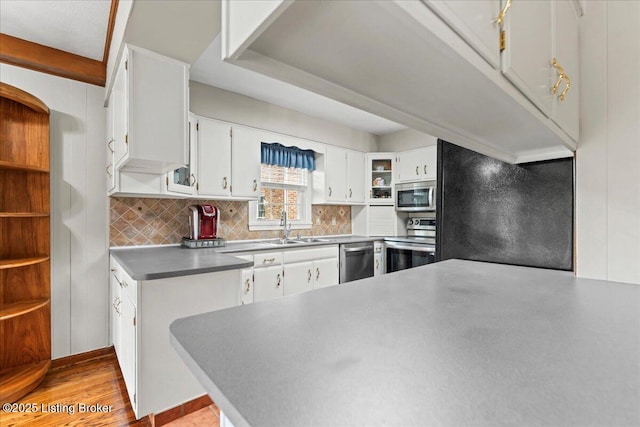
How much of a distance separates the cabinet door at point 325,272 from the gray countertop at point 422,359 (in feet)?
8.36

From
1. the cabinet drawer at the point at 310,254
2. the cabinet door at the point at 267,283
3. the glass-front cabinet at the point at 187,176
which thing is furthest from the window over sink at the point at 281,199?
the glass-front cabinet at the point at 187,176

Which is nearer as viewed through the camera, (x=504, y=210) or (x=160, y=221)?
(x=504, y=210)

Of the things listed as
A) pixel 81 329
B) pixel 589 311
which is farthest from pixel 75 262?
pixel 589 311

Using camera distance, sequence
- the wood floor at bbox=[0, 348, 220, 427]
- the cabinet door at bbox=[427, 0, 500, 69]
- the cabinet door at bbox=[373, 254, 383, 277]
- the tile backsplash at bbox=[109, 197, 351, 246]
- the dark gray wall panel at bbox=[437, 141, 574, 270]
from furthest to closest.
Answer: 1. the cabinet door at bbox=[373, 254, 383, 277]
2. the tile backsplash at bbox=[109, 197, 351, 246]
3. the wood floor at bbox=[0, 348, 220, 427]
4. the dark gray wall panel at bbox=[437, 141, 574, 270]
5. the cabinet door at bbox=[427, 0, 500, 69]

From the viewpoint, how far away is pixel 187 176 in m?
2.71

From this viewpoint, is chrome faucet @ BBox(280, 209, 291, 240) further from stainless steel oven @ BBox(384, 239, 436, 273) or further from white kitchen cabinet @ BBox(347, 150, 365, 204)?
stainless steel oven @ BBox(384, 239, 436, 273)

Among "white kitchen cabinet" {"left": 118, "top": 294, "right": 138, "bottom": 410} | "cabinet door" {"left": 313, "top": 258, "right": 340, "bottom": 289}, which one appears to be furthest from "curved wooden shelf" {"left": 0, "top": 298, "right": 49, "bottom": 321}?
"cabinet door" {"left": 313, "top": 258, "right": 340, "bottom": 289}

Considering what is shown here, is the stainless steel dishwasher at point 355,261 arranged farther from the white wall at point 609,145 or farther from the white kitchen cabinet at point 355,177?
the white wall at point 609,145

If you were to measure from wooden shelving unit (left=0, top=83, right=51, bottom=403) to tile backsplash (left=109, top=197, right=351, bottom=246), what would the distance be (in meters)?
0.47

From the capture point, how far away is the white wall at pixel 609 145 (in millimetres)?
1083

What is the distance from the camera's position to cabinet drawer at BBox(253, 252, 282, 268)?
9.42ft

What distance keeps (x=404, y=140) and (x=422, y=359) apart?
4.29 metres

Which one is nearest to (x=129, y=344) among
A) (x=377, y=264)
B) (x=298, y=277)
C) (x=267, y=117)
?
(x=298, y=277)

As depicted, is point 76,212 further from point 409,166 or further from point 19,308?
point 409,166
